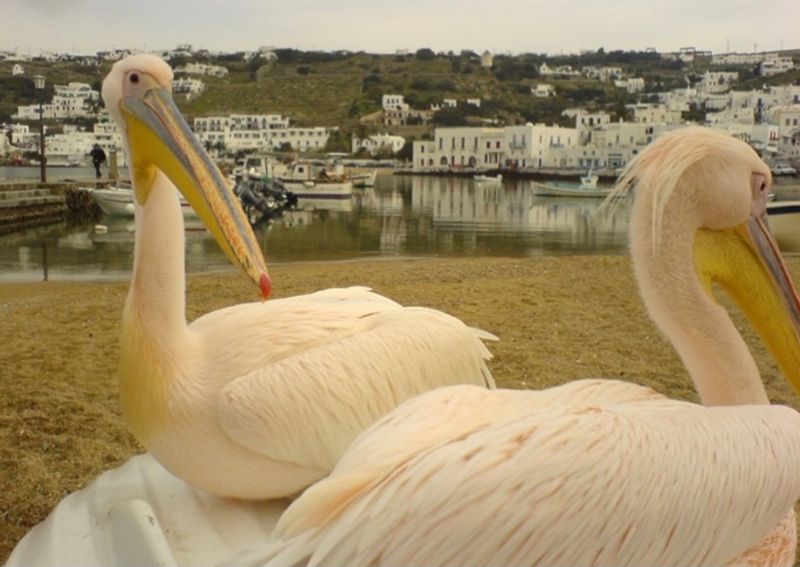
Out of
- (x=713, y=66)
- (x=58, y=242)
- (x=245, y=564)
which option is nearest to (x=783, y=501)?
(x=245, y=564)

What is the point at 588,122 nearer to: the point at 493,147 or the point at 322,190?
the point at 493,147

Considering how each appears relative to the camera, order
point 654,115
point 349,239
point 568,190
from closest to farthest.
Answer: point 349,239 → point 568,190 → point 654,115

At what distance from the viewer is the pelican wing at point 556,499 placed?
1390 mm

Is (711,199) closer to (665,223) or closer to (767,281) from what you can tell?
(665,223)

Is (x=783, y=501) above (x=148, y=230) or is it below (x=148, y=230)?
below

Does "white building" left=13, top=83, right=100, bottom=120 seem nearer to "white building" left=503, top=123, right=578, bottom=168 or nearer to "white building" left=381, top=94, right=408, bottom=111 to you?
"white building" left=503, top=123, right=578, bottom=168

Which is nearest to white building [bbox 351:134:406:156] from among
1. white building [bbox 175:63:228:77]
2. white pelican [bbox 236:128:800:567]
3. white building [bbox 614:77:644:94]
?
white building [bbox 175:63:228:77]

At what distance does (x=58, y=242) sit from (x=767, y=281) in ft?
57.2

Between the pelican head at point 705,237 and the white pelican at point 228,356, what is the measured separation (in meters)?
0.81

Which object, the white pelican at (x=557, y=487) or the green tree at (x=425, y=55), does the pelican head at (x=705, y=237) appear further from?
the green tree at (x=425, y=55)

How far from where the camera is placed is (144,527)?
2.11 metres

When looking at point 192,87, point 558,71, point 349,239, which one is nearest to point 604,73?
point 558,71

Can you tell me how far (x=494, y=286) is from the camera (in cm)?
810

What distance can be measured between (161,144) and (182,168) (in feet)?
0.41
